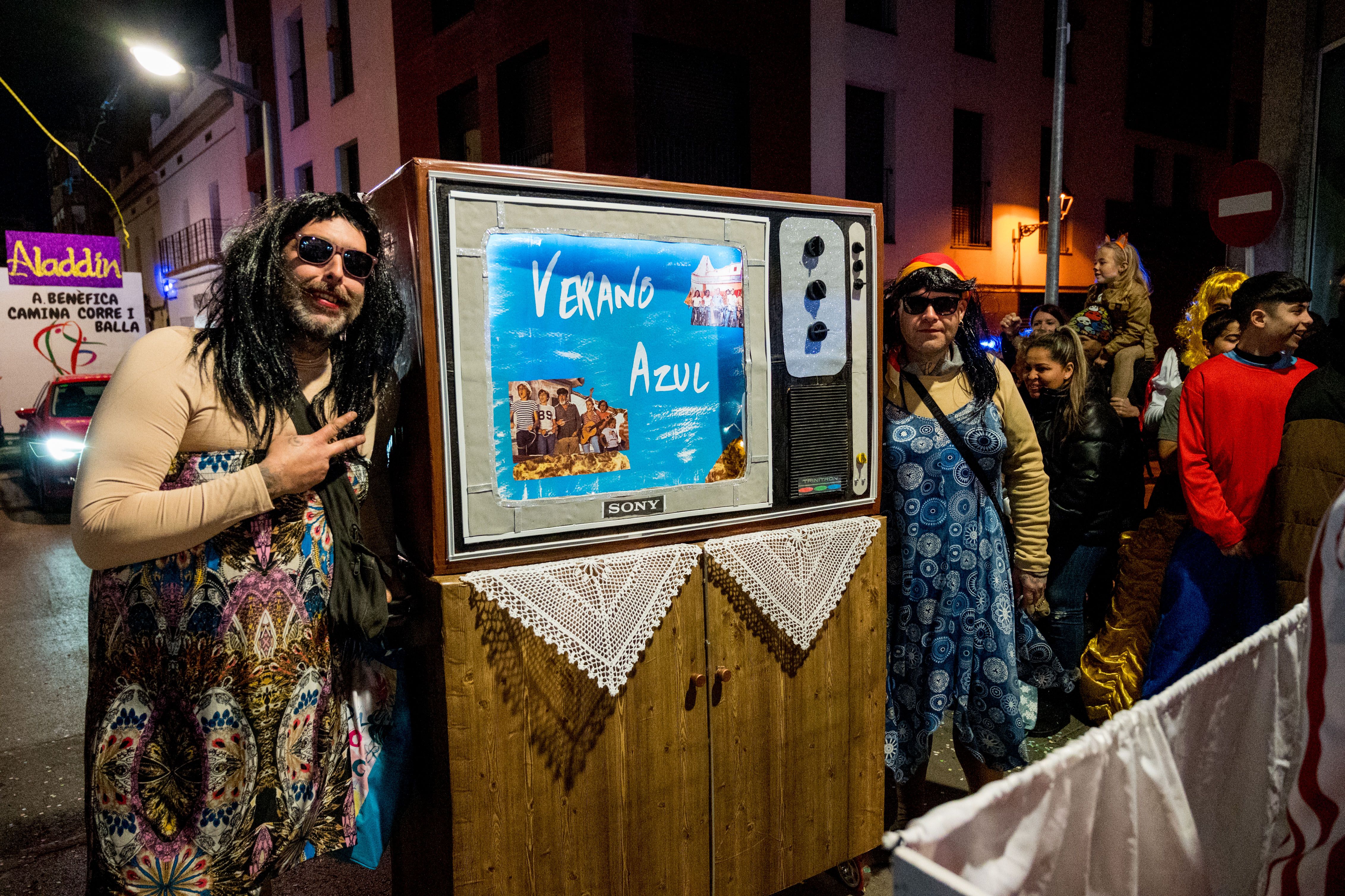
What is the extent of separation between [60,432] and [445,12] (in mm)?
7330

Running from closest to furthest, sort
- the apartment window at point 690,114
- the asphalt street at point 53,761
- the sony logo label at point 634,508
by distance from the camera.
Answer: the sony logo label at point 634,508, the asphalt street at point 53,761, the apartment window at point 690,114

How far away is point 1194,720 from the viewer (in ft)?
3.42

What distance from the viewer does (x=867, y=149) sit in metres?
11.7

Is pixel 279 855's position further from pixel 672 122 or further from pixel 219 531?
pixel 672 122

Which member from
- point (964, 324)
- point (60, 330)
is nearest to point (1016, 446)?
point (964, 324)

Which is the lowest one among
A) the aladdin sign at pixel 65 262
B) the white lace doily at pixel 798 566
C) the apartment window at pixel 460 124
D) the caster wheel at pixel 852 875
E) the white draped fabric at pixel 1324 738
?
the caster wheel at pixel 852 875

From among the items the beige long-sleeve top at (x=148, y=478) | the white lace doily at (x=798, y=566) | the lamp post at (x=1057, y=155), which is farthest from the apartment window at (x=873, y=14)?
the beige long-sleeve top at (x=148, y=478)

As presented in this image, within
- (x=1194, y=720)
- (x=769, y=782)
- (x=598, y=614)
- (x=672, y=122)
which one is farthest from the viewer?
(x=672, y=122)

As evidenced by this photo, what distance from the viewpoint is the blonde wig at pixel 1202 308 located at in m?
4.39

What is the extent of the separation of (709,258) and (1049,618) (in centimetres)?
288

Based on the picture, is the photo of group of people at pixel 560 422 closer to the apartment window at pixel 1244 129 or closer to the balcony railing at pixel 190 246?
the balcony railing at pixel 190 246

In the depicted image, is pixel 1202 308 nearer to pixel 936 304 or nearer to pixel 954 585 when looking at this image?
pixel 936 304

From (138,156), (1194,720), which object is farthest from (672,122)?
(138,156)

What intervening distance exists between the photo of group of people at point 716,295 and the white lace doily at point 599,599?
0.62 m
